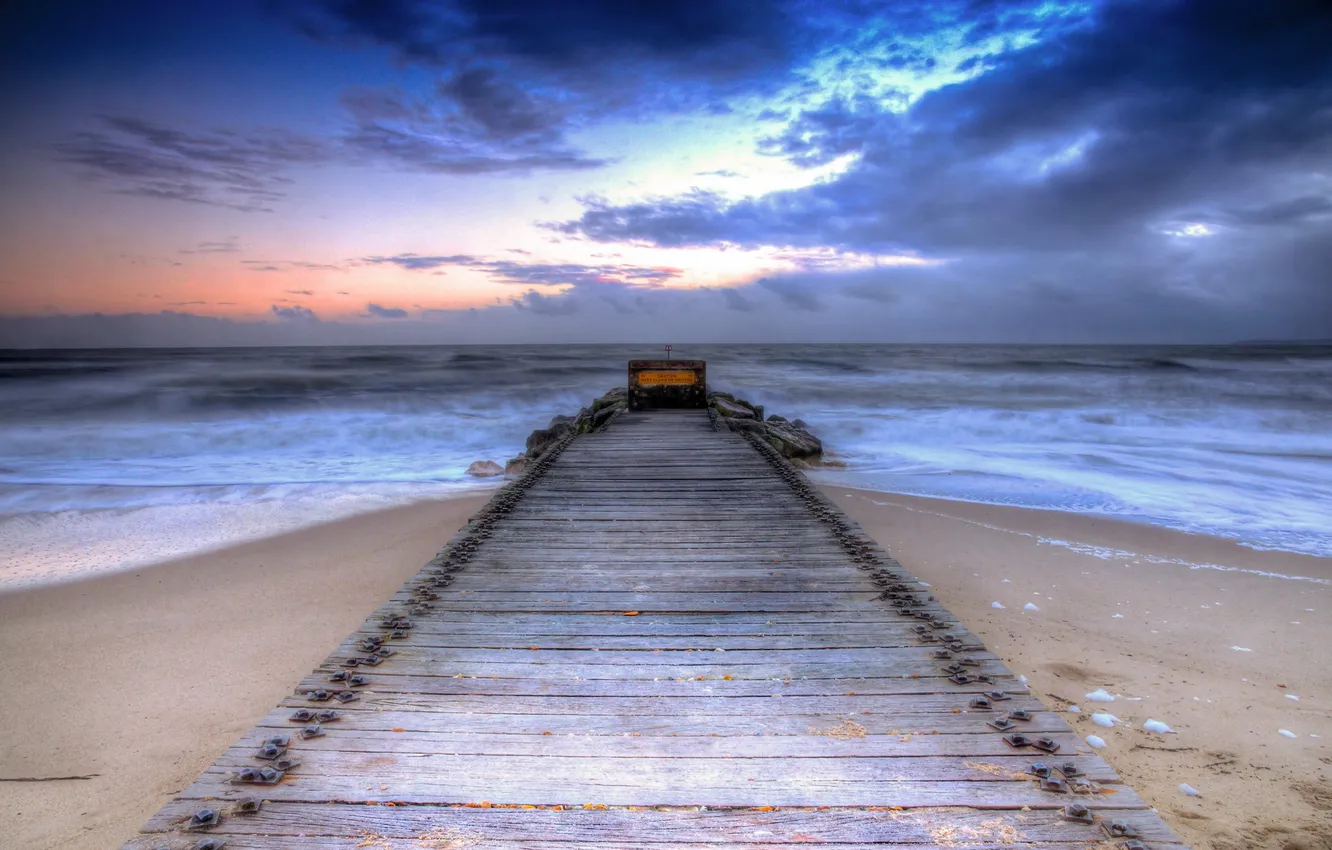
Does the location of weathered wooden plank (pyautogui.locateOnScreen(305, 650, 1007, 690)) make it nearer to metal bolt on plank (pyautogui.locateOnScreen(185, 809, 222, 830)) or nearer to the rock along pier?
the rock along pier

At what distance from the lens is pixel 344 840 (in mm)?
2092

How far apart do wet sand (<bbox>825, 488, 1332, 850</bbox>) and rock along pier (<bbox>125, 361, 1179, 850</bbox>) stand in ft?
4.95

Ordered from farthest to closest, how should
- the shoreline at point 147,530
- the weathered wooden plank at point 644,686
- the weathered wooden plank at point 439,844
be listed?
the shoreline at point 147,530, the weathered wooden plank at point 644,686, the weathered wooden plank at point 439,844

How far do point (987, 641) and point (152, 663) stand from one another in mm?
6171

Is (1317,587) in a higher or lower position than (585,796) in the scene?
lower

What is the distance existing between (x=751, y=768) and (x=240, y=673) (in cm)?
422

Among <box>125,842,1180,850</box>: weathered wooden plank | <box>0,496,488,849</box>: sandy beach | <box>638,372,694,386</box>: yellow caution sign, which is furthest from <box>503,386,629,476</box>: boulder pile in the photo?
<box>125,842,1180,850</box>: weathered wooden plank

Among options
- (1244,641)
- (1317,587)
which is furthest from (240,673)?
(1317,587)

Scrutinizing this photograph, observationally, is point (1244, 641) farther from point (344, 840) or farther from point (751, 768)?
point (344, 840)

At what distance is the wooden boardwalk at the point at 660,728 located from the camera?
84.6 inches

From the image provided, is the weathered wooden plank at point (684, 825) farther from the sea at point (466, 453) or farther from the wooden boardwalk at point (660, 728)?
the sea at point (466, 453)

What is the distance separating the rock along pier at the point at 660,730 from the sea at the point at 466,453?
20.7 ft

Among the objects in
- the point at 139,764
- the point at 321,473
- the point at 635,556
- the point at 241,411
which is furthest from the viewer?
the point at 241,411

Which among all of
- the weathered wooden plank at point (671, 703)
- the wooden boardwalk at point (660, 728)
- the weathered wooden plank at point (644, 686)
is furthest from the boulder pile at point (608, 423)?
the weathered wooden plank at point (671, 703)
